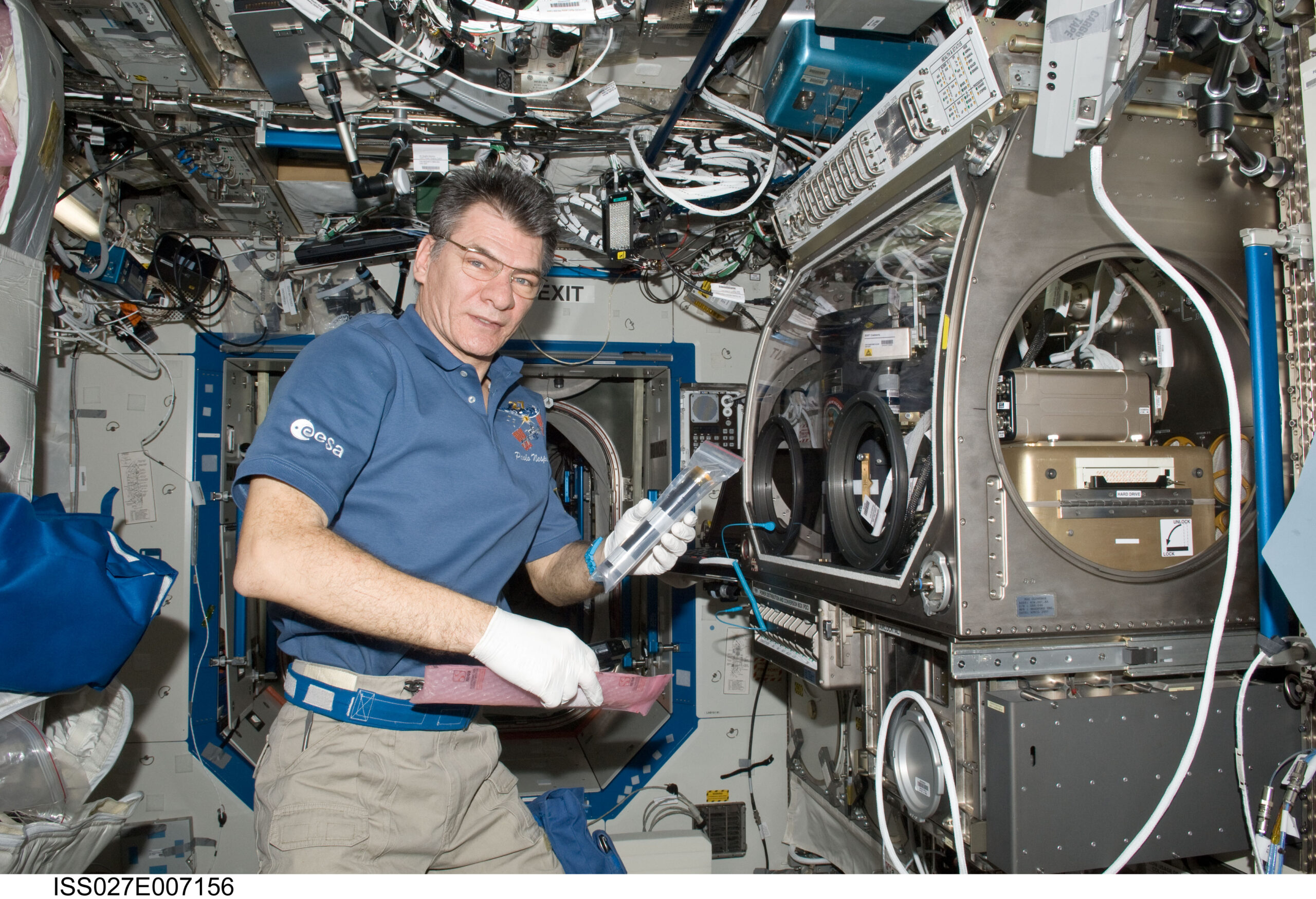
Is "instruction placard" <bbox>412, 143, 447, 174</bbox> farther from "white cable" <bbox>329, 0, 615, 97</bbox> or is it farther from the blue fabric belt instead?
the blue fabric belt

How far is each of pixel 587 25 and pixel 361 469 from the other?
1.65 metres

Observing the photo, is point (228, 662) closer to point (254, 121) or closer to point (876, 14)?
point (254, 121)

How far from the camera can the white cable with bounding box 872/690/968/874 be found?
6.14ft

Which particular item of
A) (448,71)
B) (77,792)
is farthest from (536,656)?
(448,71)

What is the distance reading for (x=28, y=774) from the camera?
2.27m

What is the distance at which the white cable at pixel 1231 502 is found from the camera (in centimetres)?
165

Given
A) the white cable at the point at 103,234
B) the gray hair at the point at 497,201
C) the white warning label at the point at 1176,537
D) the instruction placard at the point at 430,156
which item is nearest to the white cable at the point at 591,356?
the instruction placard at the point at 430,156

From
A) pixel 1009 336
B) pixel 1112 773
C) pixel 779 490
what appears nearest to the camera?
pixel 1112 773

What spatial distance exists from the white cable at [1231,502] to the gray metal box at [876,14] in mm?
877

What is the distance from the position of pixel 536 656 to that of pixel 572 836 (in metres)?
1.44

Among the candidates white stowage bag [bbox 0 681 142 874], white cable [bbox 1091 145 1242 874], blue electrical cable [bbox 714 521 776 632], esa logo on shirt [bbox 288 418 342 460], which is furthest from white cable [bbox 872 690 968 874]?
white stowage bag [bbox 0 681 142 874]

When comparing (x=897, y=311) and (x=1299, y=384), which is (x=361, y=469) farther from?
(x=1299, y=384)

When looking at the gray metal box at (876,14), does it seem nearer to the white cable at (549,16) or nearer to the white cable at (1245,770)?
the white cable at (549,16)

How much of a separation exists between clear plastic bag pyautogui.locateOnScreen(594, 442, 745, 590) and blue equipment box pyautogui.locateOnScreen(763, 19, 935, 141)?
4.60 feet
